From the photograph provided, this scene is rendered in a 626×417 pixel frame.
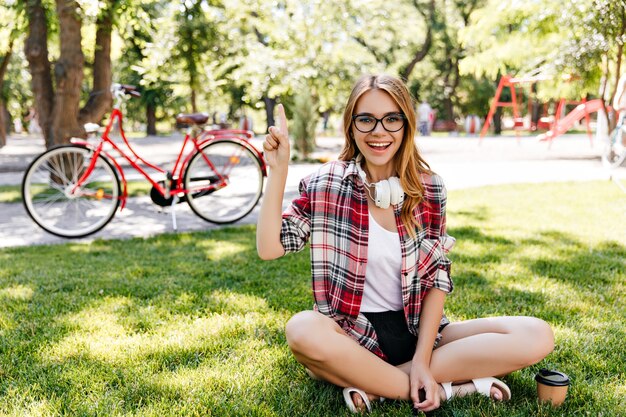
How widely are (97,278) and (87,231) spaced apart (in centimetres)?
156

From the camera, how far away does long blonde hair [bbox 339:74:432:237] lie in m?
2.24

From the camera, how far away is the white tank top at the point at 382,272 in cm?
226

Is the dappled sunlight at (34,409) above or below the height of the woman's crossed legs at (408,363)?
below

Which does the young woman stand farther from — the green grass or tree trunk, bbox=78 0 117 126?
the green grass

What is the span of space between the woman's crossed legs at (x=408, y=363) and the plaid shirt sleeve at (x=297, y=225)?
26 cm

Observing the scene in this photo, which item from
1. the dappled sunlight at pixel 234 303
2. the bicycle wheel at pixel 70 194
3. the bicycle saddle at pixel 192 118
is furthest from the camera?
the bicycle saddle at pixel 192 118

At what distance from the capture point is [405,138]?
2314 millimetres

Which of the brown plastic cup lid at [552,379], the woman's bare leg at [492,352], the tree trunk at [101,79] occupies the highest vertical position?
the tree trunk at [101,79]

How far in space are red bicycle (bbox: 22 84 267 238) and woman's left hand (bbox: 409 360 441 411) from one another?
11.8 ft

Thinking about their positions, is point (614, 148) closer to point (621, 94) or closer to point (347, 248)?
point (621, 94)

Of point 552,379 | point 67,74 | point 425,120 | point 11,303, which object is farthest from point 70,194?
point 425,120

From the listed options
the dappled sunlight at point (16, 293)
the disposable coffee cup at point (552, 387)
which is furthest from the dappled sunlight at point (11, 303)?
the disposable coffee cup at point (552, 387)

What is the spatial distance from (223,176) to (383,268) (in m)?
3.67

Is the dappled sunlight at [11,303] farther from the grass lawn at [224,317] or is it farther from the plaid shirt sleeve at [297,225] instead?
the plaid shirt sleeve at [297,225]
